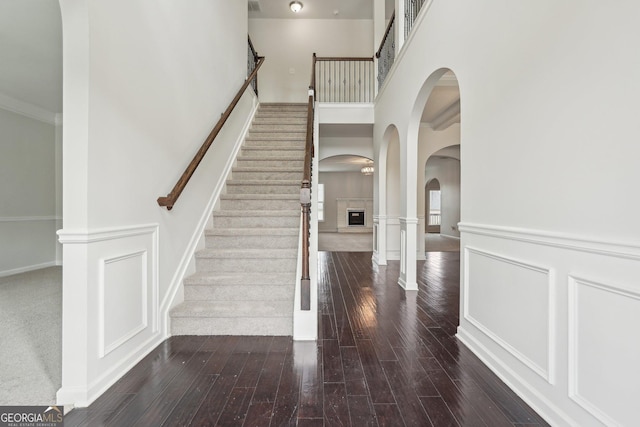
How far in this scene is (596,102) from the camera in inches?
47.2

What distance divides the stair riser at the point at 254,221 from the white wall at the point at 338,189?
31.8 ft

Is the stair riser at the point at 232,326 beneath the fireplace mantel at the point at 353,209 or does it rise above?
beneath

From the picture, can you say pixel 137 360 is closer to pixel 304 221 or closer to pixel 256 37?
pixel 304 221

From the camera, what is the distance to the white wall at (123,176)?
154 cm

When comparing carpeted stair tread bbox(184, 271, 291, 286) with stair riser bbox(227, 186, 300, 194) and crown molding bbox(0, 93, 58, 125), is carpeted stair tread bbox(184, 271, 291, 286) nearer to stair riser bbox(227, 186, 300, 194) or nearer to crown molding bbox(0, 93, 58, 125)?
stair riser bbox(227, 186, 300, 194)

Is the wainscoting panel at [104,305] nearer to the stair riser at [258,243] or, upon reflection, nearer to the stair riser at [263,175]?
the stair riser at [258,243]

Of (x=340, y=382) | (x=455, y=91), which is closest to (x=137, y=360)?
(x=340, y=382)

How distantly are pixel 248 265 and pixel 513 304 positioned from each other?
2.09 metres

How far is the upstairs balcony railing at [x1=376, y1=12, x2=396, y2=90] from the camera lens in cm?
477

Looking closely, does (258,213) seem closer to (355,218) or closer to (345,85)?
(345,85)

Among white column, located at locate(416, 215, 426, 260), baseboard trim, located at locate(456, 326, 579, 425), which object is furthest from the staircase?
white column, located at locate(416, 215, 426, 260)

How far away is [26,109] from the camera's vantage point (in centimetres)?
437

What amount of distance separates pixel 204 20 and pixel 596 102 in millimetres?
3623

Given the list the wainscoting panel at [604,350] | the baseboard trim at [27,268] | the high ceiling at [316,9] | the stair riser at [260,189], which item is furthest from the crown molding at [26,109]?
the wainscoting panel at [604,350]
